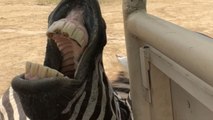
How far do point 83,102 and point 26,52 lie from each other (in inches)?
161

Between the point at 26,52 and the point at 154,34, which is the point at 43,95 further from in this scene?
the point at 26,52

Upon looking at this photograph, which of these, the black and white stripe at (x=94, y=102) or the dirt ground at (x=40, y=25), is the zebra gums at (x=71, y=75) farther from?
the dirt ground at (x=40, y=25)

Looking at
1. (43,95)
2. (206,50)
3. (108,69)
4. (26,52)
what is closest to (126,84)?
(43,95)

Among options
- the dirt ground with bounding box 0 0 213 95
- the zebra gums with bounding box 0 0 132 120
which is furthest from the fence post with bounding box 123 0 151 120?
the dirt ground with bounding box 0 0 213 95

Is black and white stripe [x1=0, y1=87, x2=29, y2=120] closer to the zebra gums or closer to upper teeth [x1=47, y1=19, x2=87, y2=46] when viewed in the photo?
the zebra gums

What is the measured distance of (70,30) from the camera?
1.12 meters

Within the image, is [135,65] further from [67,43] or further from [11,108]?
[11,108]

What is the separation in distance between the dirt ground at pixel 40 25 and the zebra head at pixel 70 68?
7.12 ft

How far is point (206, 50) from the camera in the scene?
0.88 meters

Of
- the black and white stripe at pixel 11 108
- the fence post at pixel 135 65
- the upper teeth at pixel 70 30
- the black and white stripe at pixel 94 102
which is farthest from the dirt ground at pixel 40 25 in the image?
the upper teeth at pixel 70 30

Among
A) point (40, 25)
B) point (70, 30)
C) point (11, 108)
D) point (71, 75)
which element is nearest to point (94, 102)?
point (71, 75)

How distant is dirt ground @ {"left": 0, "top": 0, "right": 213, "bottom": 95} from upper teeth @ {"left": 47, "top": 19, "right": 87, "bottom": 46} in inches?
88.8

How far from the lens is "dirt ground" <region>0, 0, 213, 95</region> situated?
460 centimetres

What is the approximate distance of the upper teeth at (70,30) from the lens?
3.68 ft
